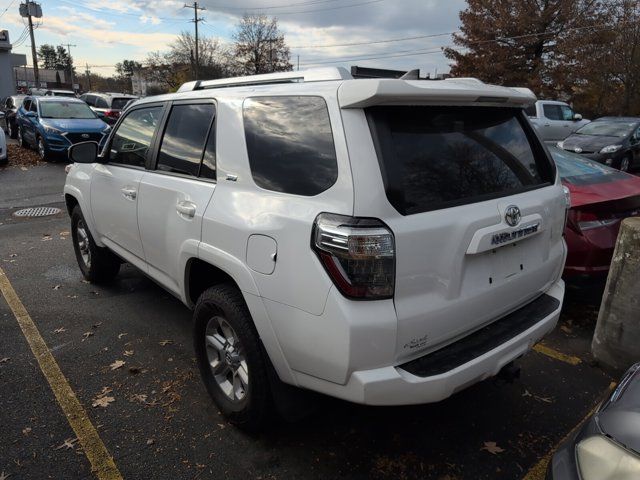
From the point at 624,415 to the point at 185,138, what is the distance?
280cm

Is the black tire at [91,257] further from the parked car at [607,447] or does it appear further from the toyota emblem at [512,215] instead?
the parked car at [607,447]

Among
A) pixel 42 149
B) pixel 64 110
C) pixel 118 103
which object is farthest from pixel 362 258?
pixel 118 103

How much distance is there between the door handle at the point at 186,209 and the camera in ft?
9.45

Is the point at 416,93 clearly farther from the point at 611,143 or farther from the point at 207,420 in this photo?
the point at 611,143

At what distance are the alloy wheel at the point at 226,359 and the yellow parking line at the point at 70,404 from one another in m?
0.70

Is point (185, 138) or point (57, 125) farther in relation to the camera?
point (57, 125)

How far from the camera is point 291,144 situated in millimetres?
2414

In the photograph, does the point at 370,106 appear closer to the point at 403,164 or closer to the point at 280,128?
the point at 403,164

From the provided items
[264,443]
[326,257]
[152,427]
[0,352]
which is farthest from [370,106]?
[0,352]

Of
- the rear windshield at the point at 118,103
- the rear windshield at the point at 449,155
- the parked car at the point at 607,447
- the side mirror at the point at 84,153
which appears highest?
the rear windshield at the point at 118,103

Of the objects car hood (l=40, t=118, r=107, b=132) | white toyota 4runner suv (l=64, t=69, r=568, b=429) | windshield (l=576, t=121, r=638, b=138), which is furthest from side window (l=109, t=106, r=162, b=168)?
windshield (l=576, t=121, r=638, b=138)

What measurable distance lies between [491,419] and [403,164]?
5.82ft

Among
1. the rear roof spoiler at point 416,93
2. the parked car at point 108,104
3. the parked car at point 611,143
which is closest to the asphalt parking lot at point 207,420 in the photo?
the rear roof spoiler at point 416,93

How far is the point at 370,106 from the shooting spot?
84.5 inches
